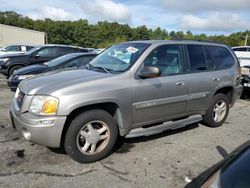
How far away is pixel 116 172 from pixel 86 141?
0.62 m

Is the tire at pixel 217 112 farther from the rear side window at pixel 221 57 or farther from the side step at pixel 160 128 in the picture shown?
the rear side window at pixel 221 57

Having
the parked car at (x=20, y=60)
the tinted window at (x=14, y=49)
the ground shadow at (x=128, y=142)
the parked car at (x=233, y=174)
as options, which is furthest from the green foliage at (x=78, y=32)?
the parked car at (x=233, y=174)

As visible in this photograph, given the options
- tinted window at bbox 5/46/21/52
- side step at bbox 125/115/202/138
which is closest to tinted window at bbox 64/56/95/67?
side step at bbox 125/115/202/138

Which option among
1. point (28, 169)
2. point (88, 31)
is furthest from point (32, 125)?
point (88, 31)

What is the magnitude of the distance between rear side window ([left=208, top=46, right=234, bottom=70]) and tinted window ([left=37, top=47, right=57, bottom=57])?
842 cm

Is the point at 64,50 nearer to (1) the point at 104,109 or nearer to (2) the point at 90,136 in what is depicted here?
(1) the point at 104,109

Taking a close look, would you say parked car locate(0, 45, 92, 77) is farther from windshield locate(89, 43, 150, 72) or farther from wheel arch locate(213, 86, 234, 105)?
wheel arch locate(213, 86, 234, 105)

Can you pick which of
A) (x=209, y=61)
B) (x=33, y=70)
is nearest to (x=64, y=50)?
(x=33, y=70)

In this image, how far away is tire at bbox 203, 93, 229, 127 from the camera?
19.0ft

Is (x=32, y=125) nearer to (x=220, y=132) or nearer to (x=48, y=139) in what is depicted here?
(x=48, y=139)

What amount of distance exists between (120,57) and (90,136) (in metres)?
1.51

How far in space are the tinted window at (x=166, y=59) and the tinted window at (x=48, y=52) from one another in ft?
27.8

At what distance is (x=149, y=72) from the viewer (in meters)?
4.31

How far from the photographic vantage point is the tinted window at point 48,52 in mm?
12289
